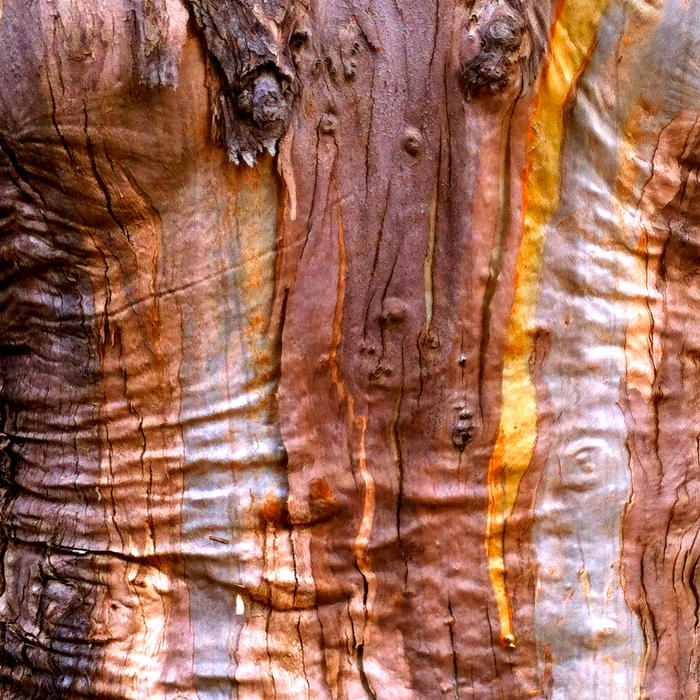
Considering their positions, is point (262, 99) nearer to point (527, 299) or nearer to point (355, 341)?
point (355, 341)

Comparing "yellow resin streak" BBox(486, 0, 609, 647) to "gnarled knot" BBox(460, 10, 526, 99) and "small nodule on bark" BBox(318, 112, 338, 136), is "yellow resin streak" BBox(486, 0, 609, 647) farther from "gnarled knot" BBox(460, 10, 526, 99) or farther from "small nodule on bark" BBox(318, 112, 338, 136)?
"small nodule on bark" BBox(318, 112, 338, 136)

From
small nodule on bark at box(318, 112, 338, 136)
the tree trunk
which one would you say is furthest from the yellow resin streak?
small nodule on bark at box(318, 112, 338, 136)

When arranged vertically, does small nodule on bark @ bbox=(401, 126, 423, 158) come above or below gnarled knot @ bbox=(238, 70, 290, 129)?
below

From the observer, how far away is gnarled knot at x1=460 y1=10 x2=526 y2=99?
1248 millimetres

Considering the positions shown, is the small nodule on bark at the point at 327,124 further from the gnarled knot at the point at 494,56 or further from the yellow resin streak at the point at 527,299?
the yellow resin streak at the point at 527,299

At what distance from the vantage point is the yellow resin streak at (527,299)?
4.34ft

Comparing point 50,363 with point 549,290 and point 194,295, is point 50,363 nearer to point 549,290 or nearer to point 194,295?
point 194,295

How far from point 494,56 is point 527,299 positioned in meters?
0.37

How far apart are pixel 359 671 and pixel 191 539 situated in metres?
0.34

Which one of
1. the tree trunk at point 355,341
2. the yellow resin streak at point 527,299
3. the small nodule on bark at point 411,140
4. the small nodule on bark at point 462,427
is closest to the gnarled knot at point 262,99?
the tree trunk at point 355,341

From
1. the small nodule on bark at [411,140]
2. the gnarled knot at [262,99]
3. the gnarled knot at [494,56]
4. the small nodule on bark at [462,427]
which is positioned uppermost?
the gnarled knot at [494,56]

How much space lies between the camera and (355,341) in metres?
1.30

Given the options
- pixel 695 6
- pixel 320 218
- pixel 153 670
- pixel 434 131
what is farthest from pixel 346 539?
pixel 695 6

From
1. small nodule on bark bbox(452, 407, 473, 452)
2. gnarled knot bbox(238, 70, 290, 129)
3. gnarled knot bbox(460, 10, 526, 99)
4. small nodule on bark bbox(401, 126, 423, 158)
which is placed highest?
gnarled knot bbox(460, 10, 526, 99)
